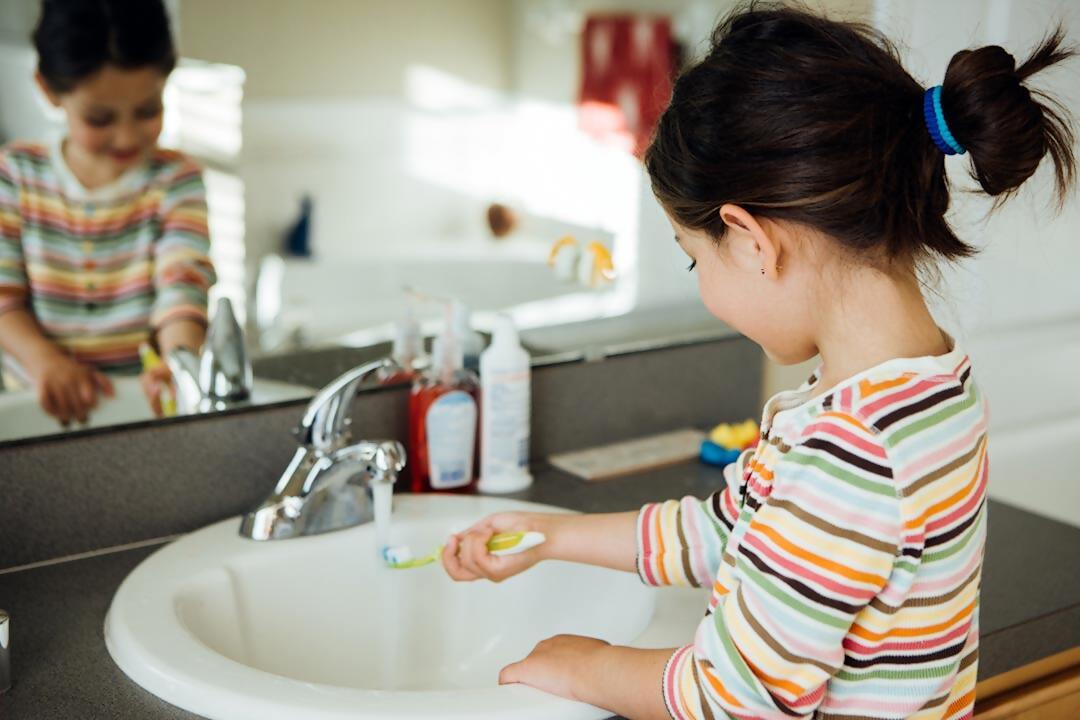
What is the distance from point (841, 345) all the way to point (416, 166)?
0.69m

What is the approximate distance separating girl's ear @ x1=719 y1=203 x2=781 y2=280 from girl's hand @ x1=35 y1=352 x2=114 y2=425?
0.72 m

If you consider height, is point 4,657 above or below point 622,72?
below

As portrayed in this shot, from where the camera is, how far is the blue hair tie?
814mm

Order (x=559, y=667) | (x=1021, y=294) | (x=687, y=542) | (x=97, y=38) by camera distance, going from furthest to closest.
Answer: (x=1021, y=294)
(x=97, y=38)
(x=687, y=542)
(x=559, y=667)

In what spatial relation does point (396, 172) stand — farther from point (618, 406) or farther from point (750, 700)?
point (750, 700)

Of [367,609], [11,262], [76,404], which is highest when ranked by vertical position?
[11,262]

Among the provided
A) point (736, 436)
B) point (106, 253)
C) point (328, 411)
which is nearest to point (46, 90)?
point (106, 253)

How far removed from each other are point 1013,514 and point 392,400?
2.47 ft

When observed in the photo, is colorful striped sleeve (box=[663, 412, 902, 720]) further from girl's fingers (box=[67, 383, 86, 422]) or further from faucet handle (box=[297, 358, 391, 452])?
girl's fingers (box=[67, 383, 86, 422])

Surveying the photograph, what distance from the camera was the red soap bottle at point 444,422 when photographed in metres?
1.38

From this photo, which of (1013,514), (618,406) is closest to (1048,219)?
(1013,514)

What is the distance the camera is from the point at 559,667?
36.4 inches

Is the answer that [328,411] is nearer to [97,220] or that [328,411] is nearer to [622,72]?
[97,220]

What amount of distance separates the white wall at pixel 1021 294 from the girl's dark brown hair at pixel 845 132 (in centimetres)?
67
